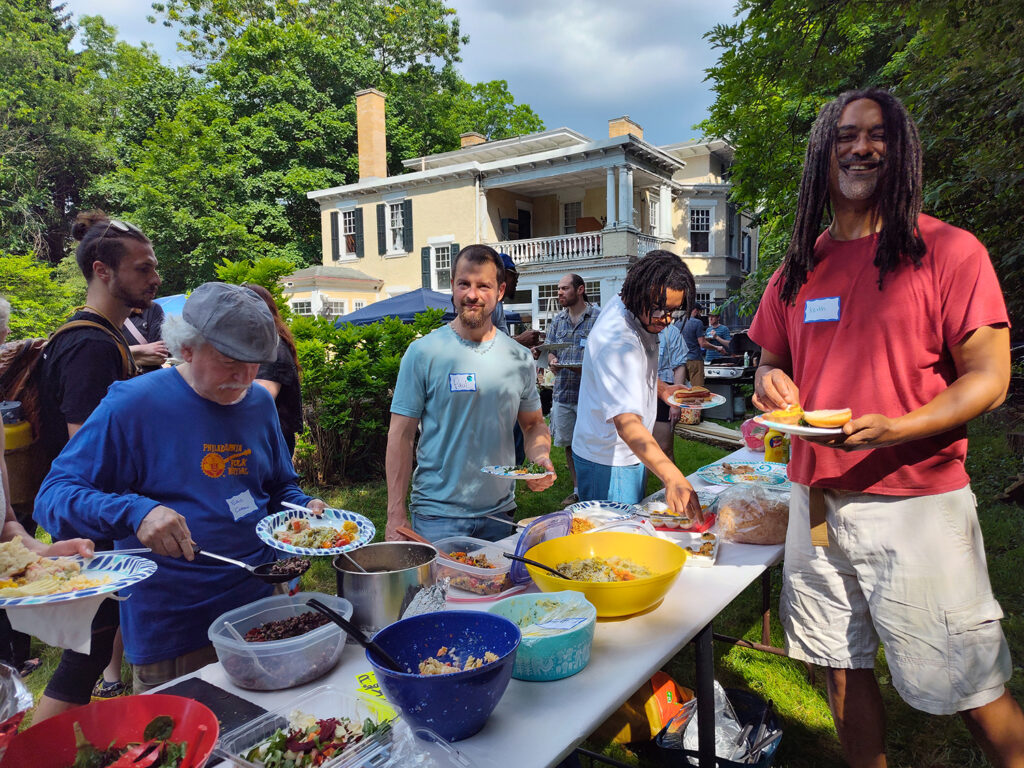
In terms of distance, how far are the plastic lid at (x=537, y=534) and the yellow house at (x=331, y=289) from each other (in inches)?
723

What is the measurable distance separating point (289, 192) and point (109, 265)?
2437 cm

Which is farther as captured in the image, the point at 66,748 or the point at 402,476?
the point at 402,476

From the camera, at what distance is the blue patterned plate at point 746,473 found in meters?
3.08

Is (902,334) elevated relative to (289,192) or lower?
lower

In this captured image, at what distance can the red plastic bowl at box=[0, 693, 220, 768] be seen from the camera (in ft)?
3.42

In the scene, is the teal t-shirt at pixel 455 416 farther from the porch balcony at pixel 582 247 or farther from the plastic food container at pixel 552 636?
the porch balcony at pixel 582 247

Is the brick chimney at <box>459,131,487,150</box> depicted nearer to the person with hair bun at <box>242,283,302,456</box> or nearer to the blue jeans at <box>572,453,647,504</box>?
the person with hair bun at <box>242,283,302,456</box>

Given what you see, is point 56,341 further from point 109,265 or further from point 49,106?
point 49,106

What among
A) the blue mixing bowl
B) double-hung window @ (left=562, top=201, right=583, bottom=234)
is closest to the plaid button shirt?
the blue mixing bowl

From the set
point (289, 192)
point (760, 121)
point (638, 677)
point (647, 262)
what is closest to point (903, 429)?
point (638, 677)

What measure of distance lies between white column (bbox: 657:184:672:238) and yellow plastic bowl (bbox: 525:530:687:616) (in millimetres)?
19884

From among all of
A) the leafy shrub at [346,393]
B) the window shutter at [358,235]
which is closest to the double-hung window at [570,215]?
the window shutter at [358,235]

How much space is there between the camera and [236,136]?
78.8ft

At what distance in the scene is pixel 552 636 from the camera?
145 cm
